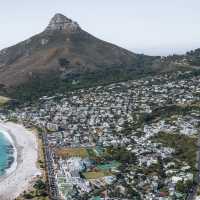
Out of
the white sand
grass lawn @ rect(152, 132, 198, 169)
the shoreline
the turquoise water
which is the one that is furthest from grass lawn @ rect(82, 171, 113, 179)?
the turquoise water

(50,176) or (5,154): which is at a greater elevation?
(5,154)

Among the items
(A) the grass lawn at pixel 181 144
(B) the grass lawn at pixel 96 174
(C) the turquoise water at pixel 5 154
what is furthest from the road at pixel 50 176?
(A) the grass lawn at pixel 181 144

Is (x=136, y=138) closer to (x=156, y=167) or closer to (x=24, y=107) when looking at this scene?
(x=156, y=167)

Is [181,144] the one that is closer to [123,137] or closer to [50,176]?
[123,137]

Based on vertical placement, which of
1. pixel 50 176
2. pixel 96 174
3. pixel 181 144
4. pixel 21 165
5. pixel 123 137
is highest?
pixel 123 137

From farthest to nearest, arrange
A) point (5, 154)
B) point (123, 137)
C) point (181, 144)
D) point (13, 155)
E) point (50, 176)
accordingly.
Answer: point (123, 137) < point (5, 154) < point (13, 155) < point (181, 144) < point (50, 176)

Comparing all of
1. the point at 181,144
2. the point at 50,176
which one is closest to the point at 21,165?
the point at 50,176

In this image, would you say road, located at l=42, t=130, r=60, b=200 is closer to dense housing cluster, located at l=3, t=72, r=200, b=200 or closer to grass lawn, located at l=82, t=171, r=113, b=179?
dense housing cluster, located at l=3, t=72, r=200, b=200
